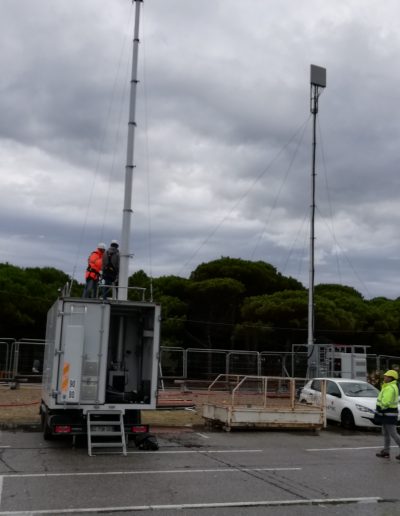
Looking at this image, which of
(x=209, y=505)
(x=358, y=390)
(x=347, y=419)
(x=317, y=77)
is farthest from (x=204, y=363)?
(x=209, y=505)

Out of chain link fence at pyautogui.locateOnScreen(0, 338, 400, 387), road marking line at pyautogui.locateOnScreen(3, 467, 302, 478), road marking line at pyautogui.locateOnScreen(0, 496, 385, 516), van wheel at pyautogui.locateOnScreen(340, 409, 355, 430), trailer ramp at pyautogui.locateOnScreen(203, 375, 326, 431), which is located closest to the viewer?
road marking line at pyautogui.locateOnScreen(0, 496, 385, 516)

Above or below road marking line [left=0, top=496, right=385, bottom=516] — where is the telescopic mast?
above

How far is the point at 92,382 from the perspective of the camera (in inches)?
455

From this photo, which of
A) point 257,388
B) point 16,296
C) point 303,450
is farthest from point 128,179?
point 16,296

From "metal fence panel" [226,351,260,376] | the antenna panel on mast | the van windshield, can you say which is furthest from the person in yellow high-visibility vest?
the antenna panel on mast

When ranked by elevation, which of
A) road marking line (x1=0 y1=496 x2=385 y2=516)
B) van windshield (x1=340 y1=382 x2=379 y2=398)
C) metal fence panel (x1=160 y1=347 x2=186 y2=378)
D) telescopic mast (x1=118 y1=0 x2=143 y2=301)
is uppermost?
telescopic mast (x1=118 y1=0 x2=143 y2=301)

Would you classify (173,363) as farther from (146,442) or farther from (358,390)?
(146,442)

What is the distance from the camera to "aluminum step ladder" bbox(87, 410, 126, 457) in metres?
11.2

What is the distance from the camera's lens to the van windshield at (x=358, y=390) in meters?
17.5

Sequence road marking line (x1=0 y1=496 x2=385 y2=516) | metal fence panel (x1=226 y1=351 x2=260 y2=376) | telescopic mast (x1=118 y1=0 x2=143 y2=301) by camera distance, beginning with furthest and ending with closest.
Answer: metal fence panel (x1=226 y1=351 x2=260 y2=376)
telescopic mast (x1=118 y1=0 x2=143 y2=301)
road marking line (x1=0 y1=496 x2=385 y2=516)

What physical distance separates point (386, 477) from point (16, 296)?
31.1 metres

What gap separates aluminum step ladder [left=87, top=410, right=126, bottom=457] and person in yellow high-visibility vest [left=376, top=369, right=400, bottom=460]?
498 cm

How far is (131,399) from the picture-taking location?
12383 mm

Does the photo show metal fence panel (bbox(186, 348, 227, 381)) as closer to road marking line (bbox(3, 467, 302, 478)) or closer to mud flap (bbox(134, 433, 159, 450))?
mud flap (bbox(134, 433, 159, 450))
